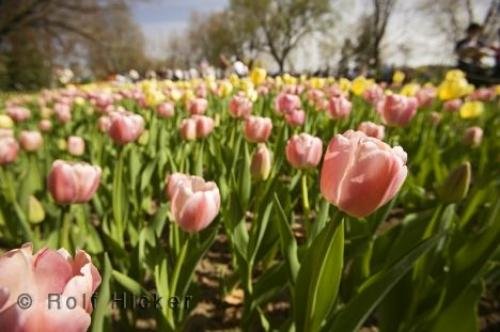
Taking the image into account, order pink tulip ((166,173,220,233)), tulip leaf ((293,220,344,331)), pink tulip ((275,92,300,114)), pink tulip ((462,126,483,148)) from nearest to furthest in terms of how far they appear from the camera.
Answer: tulip leaf ((293,220,344,331)), pink tulip ((166,173,220,233)), pink tulip ((275,92,300,114)), pink tulip ((462,126,483,148))

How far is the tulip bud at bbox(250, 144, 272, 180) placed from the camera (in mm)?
1533

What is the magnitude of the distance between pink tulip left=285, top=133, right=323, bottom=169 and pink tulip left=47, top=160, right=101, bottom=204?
61 cm

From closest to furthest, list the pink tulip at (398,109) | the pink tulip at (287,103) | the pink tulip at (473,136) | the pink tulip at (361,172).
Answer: the pink tulip at (361,172)
the pink tulip at (398,109)
the pink tulip at (287,103)
the pink tulip at (473,136)

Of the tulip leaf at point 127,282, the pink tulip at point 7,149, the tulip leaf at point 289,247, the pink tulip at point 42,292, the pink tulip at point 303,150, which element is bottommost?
the tulip leaf at point 127,282

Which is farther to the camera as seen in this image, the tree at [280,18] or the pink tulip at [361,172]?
the tree at [280,18]

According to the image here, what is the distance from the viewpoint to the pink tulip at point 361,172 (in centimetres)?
76

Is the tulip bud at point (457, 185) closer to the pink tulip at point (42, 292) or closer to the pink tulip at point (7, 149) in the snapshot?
the pink tulip at point (42, 292)

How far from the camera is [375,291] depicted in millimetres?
840

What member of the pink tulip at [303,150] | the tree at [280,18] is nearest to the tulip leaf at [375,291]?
the pink tulip at [303,150]

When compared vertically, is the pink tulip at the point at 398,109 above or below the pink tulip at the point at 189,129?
above

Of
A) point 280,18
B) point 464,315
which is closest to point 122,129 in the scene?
point 464,315

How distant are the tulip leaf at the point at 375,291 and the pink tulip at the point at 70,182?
2.33ft

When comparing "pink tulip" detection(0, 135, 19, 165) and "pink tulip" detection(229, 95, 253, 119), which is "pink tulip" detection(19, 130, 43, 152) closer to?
"pink tulip" detection(0, 135, 19, 165)

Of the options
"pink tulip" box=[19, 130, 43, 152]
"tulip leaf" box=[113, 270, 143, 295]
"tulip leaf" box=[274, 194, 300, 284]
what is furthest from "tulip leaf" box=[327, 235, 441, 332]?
"pink tulip" box=[19, 130, 43, 152]
